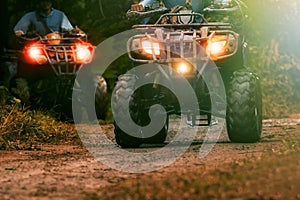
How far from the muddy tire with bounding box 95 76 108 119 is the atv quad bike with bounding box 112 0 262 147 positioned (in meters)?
5.24

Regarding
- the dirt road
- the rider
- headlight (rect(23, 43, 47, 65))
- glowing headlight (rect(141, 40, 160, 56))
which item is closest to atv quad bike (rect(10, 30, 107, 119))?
headlight (rect(23, 43, 47, 65))

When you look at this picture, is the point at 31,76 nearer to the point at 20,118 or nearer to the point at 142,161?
the point at 20,118

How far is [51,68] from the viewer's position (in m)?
14.9

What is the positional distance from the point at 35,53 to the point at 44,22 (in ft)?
3.60

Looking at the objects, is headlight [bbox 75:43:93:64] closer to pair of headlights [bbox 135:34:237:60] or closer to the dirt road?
pair of headlights [bbox 135:34:237:60]

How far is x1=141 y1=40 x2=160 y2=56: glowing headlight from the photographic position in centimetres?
993

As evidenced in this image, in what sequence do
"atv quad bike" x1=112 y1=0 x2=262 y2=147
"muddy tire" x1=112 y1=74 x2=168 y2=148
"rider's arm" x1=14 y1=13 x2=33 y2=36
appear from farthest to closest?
"rider's arm" x1=14 y1=13 x2=33 y2=36 → "muddy tire" x1=112 y1=74 x2=168 y2=148 → "atv quad bike" x1=112 y1=0 x2=262 y2=147

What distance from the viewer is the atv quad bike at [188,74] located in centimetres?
990

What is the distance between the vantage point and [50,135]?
1201 centimetres

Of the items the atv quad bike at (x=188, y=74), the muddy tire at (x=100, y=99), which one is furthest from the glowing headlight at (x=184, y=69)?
the muddy tire at (x=100, y=99)

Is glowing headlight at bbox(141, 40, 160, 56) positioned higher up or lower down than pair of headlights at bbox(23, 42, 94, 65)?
higher up

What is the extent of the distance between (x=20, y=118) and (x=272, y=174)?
609 cm

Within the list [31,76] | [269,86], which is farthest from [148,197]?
[269,86]

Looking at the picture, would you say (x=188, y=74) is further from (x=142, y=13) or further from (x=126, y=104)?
(x=142, y=13)
